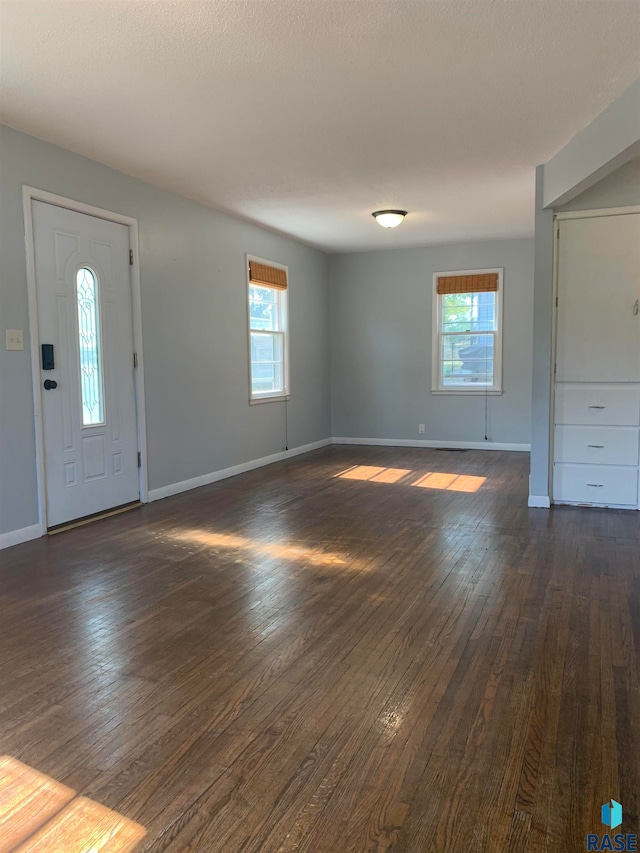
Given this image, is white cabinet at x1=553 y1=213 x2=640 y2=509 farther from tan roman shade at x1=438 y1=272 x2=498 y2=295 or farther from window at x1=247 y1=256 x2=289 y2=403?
window at x1=247 y1=256 x2=289 y2=403

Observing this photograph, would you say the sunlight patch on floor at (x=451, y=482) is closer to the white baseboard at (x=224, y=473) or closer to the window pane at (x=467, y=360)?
the white baseboard at (x=224, y=473)

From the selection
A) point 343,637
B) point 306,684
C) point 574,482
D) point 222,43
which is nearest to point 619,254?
point 574,482

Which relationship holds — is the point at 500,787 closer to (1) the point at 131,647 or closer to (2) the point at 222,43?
(1) the point at 131,647

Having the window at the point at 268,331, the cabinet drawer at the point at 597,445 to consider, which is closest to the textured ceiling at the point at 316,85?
the window at the point at 268,331

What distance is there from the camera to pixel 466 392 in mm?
7582

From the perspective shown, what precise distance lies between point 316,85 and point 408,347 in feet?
16.1

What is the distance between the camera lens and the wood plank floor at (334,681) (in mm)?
1521

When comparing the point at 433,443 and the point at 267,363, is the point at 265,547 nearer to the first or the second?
the point at 267,363

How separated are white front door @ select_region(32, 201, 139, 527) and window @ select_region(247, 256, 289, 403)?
195 cm

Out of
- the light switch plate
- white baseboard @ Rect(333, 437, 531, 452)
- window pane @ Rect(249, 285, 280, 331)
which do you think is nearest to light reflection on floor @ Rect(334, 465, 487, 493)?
white baseboard @ Rect(333, 437, 531, 452)

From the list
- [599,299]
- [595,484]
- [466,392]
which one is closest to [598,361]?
[599,299]

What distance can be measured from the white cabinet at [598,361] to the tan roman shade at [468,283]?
2858mm

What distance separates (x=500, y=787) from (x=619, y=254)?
390cm

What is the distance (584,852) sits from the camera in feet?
4.53
